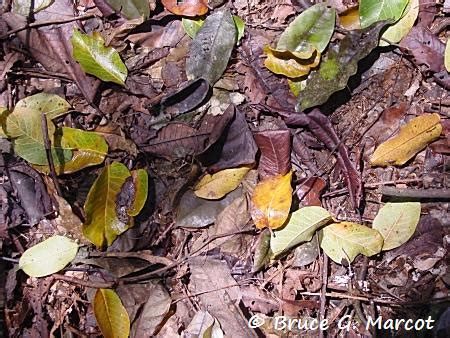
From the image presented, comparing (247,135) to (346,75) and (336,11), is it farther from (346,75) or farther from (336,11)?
(336,11)

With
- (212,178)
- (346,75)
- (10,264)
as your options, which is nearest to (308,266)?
(212,178)

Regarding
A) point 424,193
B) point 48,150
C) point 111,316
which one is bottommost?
point 111,316

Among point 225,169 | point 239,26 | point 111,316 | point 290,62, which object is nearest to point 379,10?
point 290,62

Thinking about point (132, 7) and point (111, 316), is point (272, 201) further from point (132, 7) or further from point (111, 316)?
point (132, 7)

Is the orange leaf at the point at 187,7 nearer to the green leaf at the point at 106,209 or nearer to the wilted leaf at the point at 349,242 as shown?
the green leaf at the point at 106,209

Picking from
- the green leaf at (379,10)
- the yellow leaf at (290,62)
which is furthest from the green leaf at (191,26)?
the green leaf at (379,10)

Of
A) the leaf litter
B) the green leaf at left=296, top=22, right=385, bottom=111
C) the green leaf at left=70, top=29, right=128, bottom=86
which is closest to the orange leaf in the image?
the leaf litter
